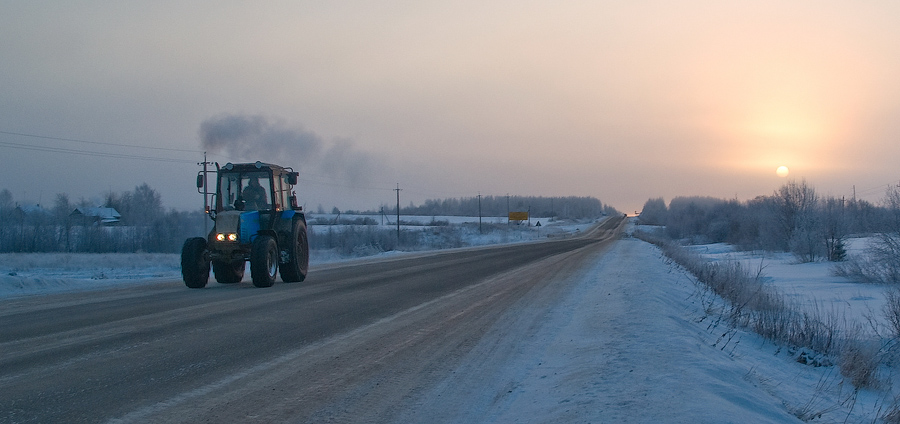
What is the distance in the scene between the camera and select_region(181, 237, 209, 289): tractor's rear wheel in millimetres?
14430

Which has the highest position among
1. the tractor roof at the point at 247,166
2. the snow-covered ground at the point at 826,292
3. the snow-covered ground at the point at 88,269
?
the tractor roof at the point at 247,166

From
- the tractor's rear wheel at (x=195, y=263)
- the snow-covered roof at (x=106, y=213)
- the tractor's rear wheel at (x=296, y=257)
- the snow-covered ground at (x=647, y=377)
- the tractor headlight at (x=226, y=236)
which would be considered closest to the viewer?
the snow-covered ground at (x=647, y=377)

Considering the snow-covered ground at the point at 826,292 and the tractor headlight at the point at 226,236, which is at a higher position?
the tractor headlight at the point at 226,236

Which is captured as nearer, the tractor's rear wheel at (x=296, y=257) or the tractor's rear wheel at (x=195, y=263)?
the tractor's rear wheel at (x=195, y=263)

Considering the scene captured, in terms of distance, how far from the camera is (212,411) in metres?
5.13

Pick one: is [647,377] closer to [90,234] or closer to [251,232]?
[251,232]

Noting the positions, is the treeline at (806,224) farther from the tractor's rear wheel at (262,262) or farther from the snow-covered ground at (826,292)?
the tractor's rear wheel at (262,262)

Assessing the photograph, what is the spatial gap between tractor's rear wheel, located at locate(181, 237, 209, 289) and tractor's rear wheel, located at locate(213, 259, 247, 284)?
2.39 feet

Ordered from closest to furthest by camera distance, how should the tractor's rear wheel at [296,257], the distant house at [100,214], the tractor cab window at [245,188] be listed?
the tractor cab window at [245,188], the tractor's rear wheel at [296,257], the distant house at [100,214]

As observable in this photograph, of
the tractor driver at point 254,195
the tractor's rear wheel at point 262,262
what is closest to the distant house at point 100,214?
the tractor driver at point 254,195

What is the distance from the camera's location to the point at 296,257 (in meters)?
15.9

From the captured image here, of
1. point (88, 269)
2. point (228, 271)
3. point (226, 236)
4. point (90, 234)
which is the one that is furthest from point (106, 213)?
point (226, 236)

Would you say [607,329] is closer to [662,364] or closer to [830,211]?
[662,364]

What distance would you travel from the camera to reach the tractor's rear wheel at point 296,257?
1572 cm
